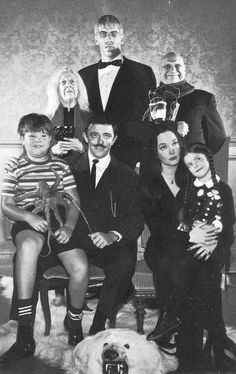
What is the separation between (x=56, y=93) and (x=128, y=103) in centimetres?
44

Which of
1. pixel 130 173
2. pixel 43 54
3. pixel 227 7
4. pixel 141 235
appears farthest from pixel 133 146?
pixel 227 7

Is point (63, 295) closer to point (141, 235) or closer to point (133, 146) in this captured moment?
point (141, 235)

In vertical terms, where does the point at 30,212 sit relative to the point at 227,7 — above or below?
below

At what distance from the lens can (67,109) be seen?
338cm

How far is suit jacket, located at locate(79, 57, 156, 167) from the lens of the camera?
11.2ft

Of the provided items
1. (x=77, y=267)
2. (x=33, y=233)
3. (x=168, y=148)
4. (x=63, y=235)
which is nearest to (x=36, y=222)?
(x=33, y=233)

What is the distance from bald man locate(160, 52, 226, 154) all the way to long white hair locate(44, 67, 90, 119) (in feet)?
1.56

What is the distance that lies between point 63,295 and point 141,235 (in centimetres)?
60

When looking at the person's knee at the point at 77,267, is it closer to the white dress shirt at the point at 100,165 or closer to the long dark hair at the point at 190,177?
the white dress shirt at the point at 100,165

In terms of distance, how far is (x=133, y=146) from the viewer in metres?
3.43

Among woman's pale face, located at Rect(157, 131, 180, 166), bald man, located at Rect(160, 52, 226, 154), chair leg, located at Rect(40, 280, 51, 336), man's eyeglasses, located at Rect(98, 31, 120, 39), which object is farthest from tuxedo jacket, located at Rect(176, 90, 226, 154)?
chair leg, located at Rect(40, 280, 51, 336)

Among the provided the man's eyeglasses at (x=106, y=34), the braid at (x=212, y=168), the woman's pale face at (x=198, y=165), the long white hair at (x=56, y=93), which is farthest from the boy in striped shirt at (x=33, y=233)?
the braid at (x=212, y=168)

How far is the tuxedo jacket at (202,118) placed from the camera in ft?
11.2

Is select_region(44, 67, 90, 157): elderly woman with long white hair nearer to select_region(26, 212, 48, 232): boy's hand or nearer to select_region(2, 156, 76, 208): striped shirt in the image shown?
select_region(2, 156, 76, 208): striped shirt
